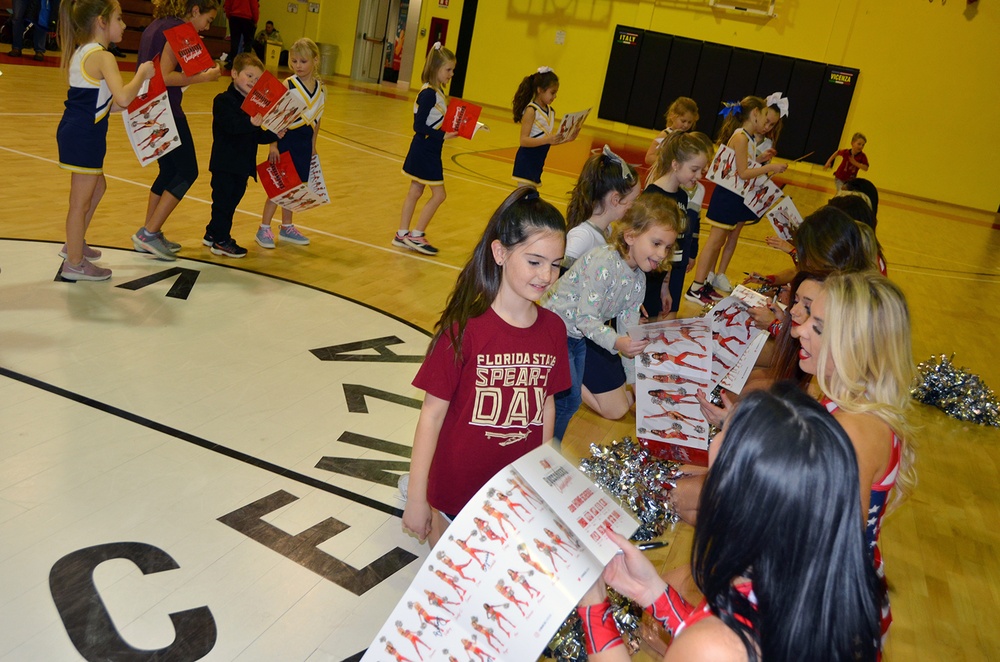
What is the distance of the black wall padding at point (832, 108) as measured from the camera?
16859mm

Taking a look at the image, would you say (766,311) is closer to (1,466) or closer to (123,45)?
(1,466)

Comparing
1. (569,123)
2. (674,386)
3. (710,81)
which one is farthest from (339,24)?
(674,386)

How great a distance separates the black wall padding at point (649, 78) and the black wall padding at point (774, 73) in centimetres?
194

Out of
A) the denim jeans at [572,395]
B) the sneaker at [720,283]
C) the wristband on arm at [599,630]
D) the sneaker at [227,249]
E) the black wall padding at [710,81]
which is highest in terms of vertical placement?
the black wall padding at [710,81]

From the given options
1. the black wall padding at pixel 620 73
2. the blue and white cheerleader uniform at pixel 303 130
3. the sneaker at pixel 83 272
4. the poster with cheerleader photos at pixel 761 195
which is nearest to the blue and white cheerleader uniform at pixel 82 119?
the sneaker at pixel 83 272

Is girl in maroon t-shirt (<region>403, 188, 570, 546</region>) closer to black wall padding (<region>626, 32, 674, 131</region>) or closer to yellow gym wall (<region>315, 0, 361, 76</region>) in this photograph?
black wall padding (<region>626, 32, 674, 131</region>)

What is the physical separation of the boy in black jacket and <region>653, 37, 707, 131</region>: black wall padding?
13370 millimetres

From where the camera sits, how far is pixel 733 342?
380cm

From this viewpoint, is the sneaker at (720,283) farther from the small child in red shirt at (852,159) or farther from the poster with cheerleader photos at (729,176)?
the small child in red shirt at (852,159)

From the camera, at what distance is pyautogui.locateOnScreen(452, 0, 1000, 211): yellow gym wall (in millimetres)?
16375

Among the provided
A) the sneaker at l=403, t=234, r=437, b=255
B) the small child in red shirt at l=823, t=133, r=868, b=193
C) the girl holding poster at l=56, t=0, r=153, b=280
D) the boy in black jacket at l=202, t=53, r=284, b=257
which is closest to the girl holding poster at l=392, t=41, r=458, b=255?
the sneaker at l=403, t=234, r=437, b=255

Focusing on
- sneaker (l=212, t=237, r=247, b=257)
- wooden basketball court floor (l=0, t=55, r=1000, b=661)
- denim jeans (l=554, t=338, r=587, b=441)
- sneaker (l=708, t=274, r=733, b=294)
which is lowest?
wooden basketball court floor (l=0, t=55, r=1000, b=661)

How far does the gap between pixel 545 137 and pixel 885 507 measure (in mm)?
5001

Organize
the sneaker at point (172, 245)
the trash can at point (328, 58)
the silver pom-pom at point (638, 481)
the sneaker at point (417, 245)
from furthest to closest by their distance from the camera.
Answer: the trash can at point (328, 58) < the sneaker at point (417, 245) < the sneaker at point (172, 245) < the silver pom-pom at point (638, 481)
